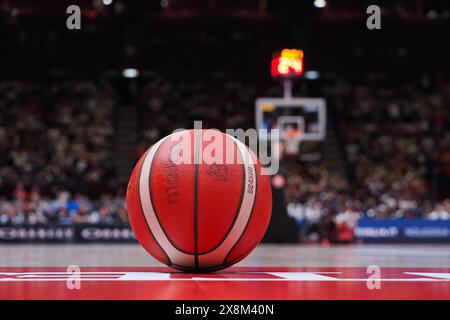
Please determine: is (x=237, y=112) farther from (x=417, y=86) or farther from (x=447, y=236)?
(x=447, y=236)

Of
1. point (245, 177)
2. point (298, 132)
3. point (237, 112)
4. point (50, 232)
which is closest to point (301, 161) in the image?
point (237, 112)

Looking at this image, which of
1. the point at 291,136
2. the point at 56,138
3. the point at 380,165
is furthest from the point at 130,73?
the point at 380,165

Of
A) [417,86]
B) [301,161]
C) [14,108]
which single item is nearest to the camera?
[301,161]

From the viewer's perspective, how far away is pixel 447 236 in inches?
714

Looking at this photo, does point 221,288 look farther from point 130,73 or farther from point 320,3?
point 130,73

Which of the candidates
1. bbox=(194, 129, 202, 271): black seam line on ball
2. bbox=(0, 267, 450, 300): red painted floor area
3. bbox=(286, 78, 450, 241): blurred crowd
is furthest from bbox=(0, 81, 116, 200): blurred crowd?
bbox=(0, 267, 450, 300): red painted floor area

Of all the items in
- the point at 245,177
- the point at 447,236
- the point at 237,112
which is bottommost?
the point at 447,236

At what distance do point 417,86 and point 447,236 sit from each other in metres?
10.7

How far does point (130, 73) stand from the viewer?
991 inches

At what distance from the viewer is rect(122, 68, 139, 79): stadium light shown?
80.0 ft

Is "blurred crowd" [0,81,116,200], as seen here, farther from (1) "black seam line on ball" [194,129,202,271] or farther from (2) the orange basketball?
(1) "black seam line on ball" [194,129,202,271]

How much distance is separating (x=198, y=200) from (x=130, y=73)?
70.3 ft

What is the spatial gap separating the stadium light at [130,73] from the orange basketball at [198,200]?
66.2 feet

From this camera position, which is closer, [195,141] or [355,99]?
[195,141]
